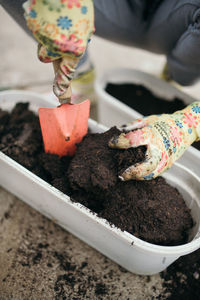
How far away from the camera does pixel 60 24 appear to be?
0.60 m

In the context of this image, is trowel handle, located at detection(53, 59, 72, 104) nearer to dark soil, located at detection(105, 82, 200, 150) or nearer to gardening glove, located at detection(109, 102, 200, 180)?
gardening glove, located at detection(109, 102, 200, 180)

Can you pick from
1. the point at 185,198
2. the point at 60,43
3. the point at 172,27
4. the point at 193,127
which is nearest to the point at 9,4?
the point at 60,43

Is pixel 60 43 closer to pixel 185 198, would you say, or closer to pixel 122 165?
pixel 122 165

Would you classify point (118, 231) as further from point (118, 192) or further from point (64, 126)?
point (64, 126)

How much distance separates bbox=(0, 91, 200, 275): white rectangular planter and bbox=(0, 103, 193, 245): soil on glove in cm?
3

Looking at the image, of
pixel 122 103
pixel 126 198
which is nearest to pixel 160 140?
pixel 126 198

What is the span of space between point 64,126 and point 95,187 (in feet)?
0.75

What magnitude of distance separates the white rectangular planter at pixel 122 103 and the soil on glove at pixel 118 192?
20cm

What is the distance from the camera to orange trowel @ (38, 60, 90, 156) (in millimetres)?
856

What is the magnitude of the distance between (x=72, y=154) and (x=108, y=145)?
0.60 feet

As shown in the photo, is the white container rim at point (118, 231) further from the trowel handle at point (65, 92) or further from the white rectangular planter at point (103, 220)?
the trowel handle at point (65, 92)

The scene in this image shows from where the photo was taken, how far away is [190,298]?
0.89 metres

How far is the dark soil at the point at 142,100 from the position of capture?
1265 millimetres

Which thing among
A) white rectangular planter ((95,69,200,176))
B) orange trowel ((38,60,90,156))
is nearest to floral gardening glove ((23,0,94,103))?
orange trowel ((38,60,90,156))
